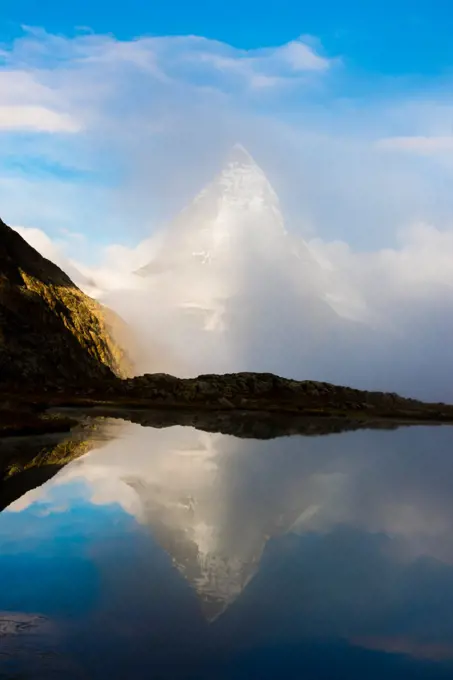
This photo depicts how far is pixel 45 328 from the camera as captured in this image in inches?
3137

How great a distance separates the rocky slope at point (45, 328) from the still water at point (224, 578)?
50.8 m

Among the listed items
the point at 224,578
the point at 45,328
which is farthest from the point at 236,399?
the point at 224,578

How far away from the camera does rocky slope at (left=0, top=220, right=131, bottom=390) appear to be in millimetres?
73375

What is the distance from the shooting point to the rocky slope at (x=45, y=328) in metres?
73.4

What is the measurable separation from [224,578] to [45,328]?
230 ft

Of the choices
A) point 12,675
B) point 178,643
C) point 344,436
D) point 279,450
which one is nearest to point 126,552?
point 178,643

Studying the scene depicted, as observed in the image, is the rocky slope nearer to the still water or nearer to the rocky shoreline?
the rocky shoreline

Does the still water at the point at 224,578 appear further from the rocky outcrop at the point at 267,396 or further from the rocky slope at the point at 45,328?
the rocky outcrop at the point at 267,396

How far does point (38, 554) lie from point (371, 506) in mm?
10268

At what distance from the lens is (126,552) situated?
13406 mm

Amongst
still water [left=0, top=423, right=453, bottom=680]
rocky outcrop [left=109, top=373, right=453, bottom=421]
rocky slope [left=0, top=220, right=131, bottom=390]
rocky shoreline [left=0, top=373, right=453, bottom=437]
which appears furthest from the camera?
rocky outcrop [left=109, top=373, right=453, bottom=421]

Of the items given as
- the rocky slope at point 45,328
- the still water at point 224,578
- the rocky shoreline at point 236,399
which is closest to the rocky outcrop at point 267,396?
the rocky shoreline at point 236,399

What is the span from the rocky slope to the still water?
167 ft

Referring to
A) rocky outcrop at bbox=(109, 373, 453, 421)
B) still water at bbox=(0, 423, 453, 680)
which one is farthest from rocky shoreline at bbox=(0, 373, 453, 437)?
still water at bbox=(0, 423, 453, 680)
